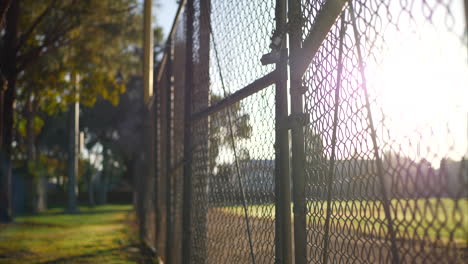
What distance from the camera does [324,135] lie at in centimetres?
185

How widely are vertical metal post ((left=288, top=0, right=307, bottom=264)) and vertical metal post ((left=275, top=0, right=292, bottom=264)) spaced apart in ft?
0.17

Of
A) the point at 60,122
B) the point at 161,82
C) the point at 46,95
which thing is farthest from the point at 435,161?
the point at 60,122

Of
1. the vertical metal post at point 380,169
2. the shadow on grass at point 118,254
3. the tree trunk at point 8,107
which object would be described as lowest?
the shadow on grass at point 118,254

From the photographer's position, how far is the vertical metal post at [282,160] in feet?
6.79

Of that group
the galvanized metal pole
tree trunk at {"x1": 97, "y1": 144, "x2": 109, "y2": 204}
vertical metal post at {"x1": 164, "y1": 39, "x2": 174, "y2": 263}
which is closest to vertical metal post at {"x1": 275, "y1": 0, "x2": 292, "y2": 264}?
vertical metal post at {"x1": 164, "y1": 39, "x2": 174, "y2": 263}

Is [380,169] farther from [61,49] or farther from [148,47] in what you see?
[61,49]

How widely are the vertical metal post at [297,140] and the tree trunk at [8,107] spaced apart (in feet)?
28.8

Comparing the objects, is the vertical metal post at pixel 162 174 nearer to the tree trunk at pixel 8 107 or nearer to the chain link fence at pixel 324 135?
the chain link fence at pixel 324 135

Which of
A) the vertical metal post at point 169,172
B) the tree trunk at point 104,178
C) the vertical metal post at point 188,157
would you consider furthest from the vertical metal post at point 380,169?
the tree trunk at point 104,178

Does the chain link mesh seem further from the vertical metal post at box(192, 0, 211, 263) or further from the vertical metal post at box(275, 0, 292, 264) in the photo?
the vertical metal post at box(192, 0, 211, 263)

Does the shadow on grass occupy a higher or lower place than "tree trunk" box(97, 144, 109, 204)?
lower

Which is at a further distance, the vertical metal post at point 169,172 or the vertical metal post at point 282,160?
the vertical metal post at point 169,172

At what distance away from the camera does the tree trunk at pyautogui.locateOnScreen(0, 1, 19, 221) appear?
9.88 metres

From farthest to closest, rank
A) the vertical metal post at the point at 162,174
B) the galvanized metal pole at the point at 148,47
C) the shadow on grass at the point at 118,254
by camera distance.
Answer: the galvanized metal pole at the point at 148,47, the shadow on grass at the point at 118,254, the vertical metal post at the point at 162,174
